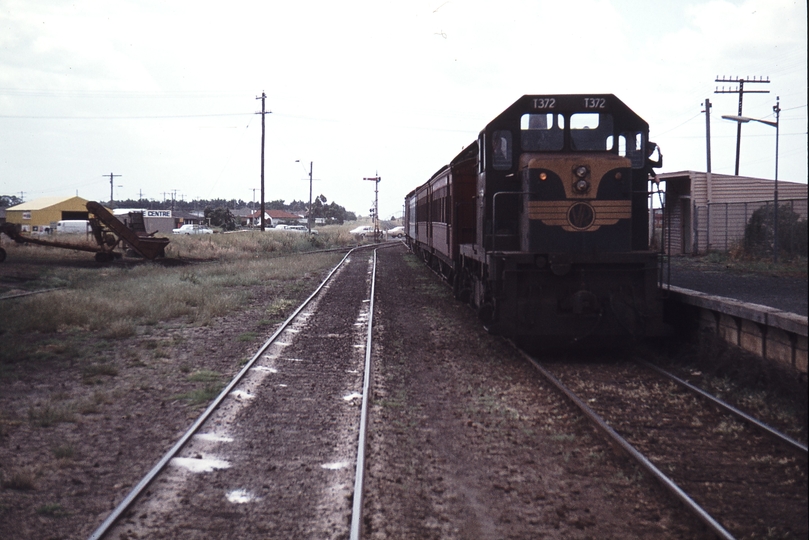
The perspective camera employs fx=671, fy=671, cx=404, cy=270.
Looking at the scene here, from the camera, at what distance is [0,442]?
6035mm

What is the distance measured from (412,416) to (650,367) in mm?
3616

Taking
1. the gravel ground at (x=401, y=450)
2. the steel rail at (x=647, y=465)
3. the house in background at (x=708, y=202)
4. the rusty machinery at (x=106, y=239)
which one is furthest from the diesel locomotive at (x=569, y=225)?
the rusty machinery at (x=106, y=239)

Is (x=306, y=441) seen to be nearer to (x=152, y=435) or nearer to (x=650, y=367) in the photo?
(x=152, y=435)

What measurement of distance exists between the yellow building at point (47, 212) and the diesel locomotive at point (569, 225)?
221 feet

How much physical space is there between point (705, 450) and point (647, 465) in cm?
95

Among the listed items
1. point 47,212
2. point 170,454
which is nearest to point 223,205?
point 47,212

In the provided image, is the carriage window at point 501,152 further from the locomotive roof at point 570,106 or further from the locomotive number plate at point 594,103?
the locomotive number plate at point 594,103

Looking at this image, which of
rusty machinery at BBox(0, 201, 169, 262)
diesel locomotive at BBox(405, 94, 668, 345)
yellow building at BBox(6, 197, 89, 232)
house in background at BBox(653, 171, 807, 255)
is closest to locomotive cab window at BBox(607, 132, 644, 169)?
diesel locomotive at BBox(405, 94, 668, 345)

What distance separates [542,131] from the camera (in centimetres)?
977

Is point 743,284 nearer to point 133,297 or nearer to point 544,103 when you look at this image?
point 544,103

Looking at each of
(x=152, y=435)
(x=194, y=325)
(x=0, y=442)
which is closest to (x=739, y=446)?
(x=152, y=435)

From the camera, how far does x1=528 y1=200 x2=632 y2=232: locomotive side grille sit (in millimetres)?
9344

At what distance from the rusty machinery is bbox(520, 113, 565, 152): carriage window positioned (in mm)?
21734

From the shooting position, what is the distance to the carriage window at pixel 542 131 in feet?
31.9
